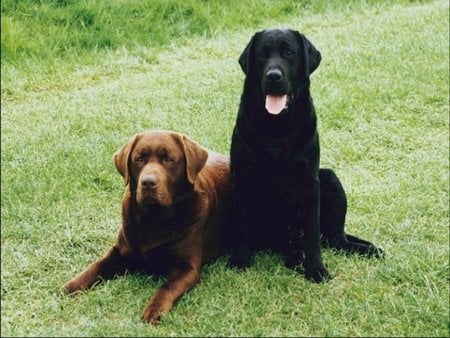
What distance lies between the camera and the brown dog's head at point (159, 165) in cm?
441

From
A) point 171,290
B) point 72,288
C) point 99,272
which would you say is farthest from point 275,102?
point 72,288

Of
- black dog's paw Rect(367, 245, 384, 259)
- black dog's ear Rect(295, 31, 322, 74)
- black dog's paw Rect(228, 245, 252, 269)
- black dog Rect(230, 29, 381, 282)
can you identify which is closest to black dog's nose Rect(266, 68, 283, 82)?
black dog Rect(230, 29, 381, 282)

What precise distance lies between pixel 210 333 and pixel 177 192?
1001 mm

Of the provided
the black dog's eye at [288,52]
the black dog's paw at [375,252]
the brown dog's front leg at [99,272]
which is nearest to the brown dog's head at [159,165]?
the brown dog's front leg at [99,272]

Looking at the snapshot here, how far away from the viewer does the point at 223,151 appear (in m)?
6.93

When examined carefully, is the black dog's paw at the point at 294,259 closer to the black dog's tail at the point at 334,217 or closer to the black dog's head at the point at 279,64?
the black dog's tail at the point at 334,217

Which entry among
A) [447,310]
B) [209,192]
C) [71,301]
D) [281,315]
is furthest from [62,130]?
[447,310]

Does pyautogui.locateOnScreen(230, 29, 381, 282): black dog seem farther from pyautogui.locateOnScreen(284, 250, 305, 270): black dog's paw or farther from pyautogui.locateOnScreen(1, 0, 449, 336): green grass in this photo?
pyautogui.locateOnScreen(1, 0, 449, 336): green grass

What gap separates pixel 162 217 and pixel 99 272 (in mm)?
529

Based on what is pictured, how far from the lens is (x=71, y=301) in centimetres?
438

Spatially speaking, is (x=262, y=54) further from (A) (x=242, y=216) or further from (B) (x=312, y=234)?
(B) (x=312, y=234)

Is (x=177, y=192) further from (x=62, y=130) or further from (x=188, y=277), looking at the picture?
(x=62, y=130)

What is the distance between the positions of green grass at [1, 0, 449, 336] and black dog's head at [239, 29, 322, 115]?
116 cm

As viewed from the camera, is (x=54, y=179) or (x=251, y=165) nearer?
(x=251, y=165)
